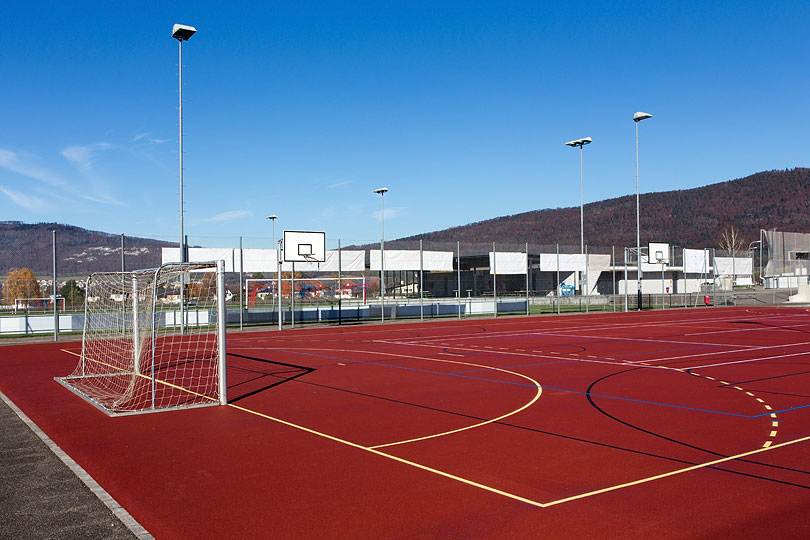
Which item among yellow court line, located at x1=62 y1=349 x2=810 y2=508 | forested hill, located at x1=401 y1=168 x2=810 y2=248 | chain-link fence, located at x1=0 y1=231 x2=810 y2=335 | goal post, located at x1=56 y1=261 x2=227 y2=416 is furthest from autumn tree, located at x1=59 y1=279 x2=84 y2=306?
forested hill, located at x1=401 y1=168 x2=810 y2=248

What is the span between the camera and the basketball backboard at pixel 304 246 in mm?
31531

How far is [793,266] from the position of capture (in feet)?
199

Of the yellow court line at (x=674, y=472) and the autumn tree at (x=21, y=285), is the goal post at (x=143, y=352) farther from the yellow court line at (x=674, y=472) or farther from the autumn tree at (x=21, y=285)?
the yellow court line at (x=674, y=472)

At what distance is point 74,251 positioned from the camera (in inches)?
1024

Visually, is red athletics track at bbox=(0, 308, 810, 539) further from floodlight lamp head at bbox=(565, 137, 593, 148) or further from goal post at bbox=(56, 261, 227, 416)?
floodlight lamp head at bbox=(565, 137, 593, 148)

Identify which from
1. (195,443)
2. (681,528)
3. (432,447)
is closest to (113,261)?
(195,443)

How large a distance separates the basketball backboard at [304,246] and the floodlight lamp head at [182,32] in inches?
424

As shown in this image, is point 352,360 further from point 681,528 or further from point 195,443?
point 681,528

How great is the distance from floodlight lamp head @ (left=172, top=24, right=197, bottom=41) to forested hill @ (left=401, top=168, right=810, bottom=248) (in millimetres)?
140236

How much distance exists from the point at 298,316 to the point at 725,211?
18186 centimetres

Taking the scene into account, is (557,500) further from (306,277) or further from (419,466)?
(306,277)

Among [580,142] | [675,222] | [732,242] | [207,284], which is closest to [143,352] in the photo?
[207,284]

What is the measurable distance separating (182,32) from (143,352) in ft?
38.0

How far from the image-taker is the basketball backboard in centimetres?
3153
